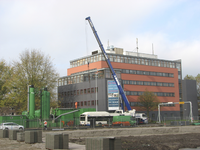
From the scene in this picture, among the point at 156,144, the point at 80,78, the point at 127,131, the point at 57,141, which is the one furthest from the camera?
the point at 80,78

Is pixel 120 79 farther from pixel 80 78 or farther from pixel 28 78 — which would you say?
pixel 28 78

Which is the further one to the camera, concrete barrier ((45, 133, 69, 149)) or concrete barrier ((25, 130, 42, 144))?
concrete barrier ((25, 130, 42, 144))

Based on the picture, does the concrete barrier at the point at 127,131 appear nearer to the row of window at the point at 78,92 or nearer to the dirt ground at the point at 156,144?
the dirt ground at the point at 156,144

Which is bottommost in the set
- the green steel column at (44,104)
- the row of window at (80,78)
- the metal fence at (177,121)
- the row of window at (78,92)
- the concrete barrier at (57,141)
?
the metal fence at (177,121)

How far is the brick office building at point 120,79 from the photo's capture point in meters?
70.2

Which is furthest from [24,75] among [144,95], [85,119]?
[144,95]

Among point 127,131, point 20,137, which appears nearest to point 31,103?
point 127,131

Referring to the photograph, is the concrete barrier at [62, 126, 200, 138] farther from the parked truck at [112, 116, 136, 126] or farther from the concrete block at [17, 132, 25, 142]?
the parked truck at [112, 116, 136, 126]

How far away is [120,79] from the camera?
72562mm

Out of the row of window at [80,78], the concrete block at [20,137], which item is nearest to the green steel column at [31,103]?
the row of window at [80,78]

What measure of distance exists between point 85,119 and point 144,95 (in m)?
26.7

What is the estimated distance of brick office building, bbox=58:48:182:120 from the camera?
70.2 m

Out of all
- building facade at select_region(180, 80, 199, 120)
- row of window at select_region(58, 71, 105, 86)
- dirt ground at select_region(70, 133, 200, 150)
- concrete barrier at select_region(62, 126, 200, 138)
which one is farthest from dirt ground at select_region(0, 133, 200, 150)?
building facade at select_region(180, 80, 199, 120)

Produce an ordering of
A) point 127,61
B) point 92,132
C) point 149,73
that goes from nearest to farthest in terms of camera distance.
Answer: point 92,132 < point 127,61 < point 149,73
